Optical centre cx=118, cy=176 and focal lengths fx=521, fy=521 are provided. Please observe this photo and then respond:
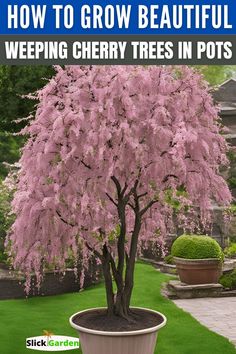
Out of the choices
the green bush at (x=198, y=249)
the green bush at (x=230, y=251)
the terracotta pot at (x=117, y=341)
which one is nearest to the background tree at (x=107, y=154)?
the terracotta pot at (x=117, y=341)

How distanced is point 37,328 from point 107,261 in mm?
2878

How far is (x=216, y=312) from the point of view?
12.2 metres

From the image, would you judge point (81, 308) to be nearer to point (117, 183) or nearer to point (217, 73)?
point (117, 183)

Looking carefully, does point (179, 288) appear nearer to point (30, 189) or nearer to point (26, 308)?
point (26, 308)

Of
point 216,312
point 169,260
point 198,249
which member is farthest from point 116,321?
point 169,260

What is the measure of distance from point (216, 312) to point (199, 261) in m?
2.06

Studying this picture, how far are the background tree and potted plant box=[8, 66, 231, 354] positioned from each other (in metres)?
0.02

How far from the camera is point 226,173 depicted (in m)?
25.3

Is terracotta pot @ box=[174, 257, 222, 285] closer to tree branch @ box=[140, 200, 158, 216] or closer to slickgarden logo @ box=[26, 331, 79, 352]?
slickgarden logo @ box=[26, 331, 79, 352]

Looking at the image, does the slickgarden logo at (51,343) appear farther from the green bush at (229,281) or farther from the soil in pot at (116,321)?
the green bush at (229,281)

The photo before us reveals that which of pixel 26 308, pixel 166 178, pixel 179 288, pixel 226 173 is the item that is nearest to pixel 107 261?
pixel 166 178

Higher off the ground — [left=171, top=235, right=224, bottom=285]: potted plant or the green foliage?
the green foliage

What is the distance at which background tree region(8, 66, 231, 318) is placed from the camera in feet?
24.0

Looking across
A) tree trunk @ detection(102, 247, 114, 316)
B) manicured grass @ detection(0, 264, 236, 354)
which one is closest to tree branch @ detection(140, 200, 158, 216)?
tree trunk @ detection(102, 247, 114, 316)
